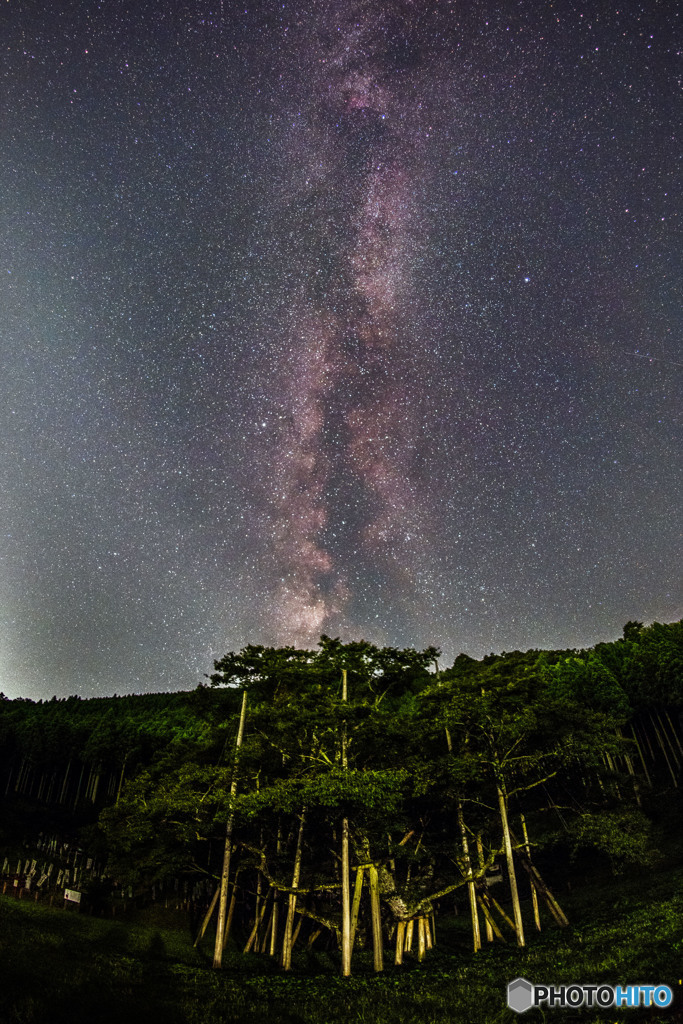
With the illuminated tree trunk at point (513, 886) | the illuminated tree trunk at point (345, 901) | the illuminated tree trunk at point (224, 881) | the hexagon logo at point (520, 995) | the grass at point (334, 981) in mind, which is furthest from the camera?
the illuminated tree trunk at point (513, 886)

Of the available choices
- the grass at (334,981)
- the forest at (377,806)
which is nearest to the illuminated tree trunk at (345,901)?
the forest at (377,806)

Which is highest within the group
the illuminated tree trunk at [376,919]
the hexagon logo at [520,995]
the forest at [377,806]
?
the forest at [377,806]

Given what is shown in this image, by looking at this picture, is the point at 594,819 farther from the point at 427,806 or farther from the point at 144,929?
the point at 144,929

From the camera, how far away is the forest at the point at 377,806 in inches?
1040

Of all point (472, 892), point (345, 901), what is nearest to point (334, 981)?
point (345, 901)

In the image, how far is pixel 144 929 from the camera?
3694 cm

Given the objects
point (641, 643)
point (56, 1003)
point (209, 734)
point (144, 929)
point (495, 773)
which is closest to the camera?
point (56, 1003)

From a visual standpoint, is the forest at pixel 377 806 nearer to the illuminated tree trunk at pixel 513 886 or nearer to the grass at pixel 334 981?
the illuminated tree trunk at pixel 513 886

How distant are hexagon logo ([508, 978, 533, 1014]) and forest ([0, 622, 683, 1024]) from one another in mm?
7857

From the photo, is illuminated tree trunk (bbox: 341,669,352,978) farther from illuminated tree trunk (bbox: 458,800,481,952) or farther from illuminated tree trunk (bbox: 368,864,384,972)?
illuminated tree trunk (bbox: 458,800,481,952)

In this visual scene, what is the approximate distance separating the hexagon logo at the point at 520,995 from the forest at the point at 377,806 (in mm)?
7857

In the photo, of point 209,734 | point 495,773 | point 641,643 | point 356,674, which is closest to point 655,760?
point 641,643

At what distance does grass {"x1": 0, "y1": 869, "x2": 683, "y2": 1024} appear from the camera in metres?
13.0

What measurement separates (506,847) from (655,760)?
40.6m
